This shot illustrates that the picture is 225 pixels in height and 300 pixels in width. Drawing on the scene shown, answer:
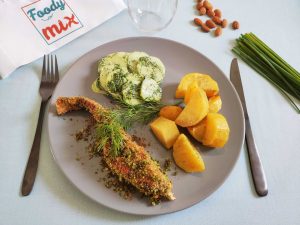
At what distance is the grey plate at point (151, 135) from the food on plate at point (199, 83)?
0.07 m

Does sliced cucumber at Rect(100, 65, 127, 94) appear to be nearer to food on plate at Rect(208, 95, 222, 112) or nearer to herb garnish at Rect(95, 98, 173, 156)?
herb garnish at Rect(95, 98, 173, 156)

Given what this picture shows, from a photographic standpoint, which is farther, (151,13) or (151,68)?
(151,13)

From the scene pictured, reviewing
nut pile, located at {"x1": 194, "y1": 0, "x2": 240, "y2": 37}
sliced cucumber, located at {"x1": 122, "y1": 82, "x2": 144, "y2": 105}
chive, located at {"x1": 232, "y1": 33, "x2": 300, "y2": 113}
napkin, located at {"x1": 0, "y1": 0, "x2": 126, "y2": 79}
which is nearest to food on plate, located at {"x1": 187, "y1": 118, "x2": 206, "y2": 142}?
sliced cucumber, located at {"x1": 122, "y1": 82, "x2": 144, "y2": 105}

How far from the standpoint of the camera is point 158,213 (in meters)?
1.23

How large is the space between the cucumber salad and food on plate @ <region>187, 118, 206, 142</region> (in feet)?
0.74

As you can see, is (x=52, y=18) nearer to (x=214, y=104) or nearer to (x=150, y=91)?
(x=150, y=91)

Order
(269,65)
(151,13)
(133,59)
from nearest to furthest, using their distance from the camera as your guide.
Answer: (133,59) → (269,65) → (151,13)

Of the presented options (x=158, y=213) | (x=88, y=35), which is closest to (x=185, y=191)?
(x=158, y=213)

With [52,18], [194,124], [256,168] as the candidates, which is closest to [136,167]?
[194,124]

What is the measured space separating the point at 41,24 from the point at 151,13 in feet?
2.00

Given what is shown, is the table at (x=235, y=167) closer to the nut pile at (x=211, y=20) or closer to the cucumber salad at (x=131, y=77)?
the nut pile at (x=211, y=20)

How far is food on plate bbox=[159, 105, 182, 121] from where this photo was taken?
4.74 ft

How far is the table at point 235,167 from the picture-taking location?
129 cm

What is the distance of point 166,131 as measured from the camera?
54.2 inches
